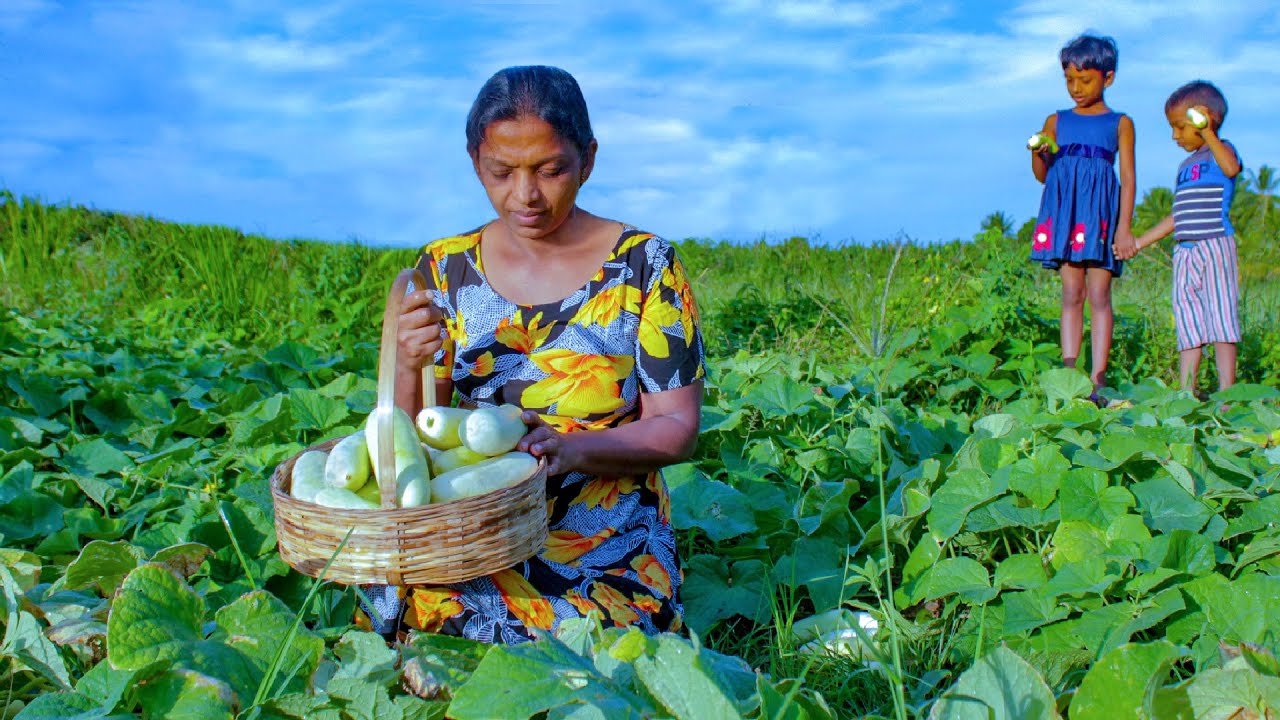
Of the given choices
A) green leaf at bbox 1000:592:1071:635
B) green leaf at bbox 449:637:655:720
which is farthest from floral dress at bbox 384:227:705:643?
green leaf at bbox 1000:592:1071:635

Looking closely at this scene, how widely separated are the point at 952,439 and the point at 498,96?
1.99 meters

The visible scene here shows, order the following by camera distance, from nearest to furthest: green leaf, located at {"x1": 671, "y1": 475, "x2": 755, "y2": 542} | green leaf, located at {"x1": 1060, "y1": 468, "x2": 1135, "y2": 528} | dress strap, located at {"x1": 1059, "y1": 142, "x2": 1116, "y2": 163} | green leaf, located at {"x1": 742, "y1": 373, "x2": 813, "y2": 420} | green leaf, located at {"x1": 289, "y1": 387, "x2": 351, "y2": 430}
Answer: green leaf, located at {"x1": 1060, "y1": 468, "x2": 1135, "y2": 528}, green leaf, located at {"x1": 671, "y1": 475, "x2": 755, "y2": 542}, green leaf, located at {"x1": 289, "y1": 387, "x2": 351, "y2": 430}, green leaf, located at {"x1": 742, "y1": 373, "x2": 813, "y2": 420}, dress strap, located at {"x1": 1059, "y1": 142, "x2": 1116, "y2": 163}

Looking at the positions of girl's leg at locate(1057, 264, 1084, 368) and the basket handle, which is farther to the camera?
girl's leg at locate(1057, 264, 1084, 368)

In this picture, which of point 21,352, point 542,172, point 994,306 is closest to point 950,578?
point 542,172

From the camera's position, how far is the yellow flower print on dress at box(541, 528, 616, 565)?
1.78m

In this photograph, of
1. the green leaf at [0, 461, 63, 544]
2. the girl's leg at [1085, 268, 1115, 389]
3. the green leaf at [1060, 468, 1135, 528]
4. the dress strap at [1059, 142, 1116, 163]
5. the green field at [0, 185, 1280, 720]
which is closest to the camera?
the green field at [0, 185, 1280, 720]

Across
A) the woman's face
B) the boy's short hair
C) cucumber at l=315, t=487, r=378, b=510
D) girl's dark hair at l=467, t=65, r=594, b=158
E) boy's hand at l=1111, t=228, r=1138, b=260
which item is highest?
the boy's short hair

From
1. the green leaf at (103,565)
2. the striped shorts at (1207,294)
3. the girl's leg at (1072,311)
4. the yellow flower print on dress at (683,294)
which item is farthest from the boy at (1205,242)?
the green leaf at (103,565)

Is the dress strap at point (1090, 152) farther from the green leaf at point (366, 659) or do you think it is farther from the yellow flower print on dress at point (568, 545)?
the green leaf at point (366, 659)

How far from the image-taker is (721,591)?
2174 millimetres

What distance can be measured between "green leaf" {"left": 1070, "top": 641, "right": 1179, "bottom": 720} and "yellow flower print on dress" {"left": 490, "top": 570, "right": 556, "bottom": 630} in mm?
849

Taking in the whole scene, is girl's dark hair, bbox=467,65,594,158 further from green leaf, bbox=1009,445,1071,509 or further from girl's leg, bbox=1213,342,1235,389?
girl's leg, bbox=1213,342,1235,389

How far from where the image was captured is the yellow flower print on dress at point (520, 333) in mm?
1893

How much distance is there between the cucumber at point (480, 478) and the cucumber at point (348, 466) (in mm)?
116
